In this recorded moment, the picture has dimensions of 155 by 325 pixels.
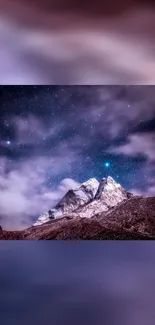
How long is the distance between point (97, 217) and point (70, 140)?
3.91 metres

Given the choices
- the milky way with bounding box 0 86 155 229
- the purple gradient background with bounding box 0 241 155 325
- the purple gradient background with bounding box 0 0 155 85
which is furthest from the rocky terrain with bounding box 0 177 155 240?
the purple gradient background with bounding box 0 241 155 325

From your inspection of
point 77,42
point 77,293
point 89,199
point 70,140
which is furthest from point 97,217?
point 77,293

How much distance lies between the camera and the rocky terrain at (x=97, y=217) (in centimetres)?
1521

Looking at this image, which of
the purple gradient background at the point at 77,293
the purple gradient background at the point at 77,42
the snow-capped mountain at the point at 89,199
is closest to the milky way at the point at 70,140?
the snow-capped mountain at the point at 89,199

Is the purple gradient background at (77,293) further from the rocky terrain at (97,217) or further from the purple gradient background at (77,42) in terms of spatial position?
the rocky terrain at (97,217)

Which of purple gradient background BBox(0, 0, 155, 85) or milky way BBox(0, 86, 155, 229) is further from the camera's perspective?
milky way BBox(0, 86, 155, 229)

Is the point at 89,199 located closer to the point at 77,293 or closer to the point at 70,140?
the point at 70,140

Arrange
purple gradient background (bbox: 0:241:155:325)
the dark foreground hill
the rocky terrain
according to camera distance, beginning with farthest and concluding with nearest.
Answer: the dark foreground hill < the rocky terrain < purple gradient background (bbox: 0:241:155:325)

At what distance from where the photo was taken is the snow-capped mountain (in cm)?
1511

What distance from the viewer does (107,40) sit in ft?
25.9

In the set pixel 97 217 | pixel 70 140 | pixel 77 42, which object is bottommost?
pixel 97 217

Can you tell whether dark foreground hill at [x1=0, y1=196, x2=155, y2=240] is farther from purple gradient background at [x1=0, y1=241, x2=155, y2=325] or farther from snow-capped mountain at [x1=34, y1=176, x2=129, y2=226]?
purple gradient background at [x1=0, y1=241, x2=155, y2=325]

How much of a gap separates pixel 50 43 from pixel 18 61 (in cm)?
142

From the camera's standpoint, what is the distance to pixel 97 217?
17656mm
